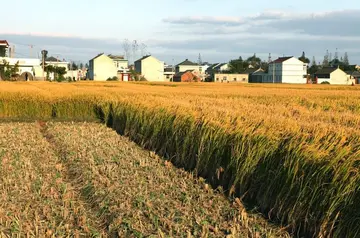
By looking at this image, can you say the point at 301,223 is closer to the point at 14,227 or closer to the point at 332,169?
the point at 332,169

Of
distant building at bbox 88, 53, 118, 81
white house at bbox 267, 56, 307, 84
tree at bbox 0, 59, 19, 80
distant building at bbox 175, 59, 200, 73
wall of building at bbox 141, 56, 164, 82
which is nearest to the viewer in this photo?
tree at bbox 0, 59, 19, 80

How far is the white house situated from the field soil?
83875mm

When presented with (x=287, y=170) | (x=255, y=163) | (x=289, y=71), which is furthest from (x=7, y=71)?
(x=289, y=71)

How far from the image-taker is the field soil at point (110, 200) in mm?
4750

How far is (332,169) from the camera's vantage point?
178 inches

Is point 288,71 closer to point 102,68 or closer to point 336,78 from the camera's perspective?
point 336,78

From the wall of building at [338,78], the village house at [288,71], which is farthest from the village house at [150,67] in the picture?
the wall of building at [338,78]

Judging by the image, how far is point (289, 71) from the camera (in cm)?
9025

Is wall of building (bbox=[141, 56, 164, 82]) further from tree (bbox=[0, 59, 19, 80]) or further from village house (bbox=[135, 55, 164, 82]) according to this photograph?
tree (bbox=[0, 59, 19, 80])

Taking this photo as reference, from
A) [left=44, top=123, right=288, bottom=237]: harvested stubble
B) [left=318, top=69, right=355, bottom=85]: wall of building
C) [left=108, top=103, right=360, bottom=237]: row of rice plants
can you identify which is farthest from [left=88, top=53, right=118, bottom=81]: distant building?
[left=108, top=103, right=360, bottom=237]: row of rice plants

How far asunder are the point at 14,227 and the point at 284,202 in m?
3.17

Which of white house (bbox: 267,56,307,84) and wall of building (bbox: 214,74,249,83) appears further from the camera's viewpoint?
wall of building (bbox: 214,74,249,83)

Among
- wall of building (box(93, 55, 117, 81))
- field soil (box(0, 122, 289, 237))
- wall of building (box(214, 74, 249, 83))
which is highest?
wall of building (box(93, 55, 117, 81))

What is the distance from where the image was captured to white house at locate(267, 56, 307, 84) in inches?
3538
